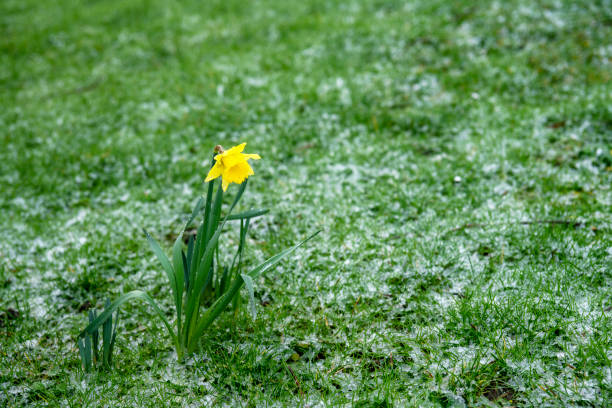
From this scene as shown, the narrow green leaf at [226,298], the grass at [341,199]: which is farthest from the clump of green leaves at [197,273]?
the grass at [341,199]

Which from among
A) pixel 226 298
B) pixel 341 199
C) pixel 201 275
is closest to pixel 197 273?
pixel 201 275

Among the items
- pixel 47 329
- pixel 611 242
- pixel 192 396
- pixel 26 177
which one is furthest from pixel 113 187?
pixel 611 242

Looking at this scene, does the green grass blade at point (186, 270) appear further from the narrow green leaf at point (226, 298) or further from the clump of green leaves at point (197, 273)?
the narrow green leaf at point (226, 298)

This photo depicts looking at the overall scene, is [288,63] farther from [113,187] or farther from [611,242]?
[611,242]

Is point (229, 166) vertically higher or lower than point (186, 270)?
higher

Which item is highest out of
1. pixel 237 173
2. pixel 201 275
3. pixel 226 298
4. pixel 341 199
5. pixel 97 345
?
pixel 237 173

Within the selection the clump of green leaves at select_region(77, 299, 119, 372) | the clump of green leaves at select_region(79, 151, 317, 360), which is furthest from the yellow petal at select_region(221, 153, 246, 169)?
the clump of green leaves at select_region(77, 299, 119, 372)

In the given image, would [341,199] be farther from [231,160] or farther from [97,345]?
[97,345]

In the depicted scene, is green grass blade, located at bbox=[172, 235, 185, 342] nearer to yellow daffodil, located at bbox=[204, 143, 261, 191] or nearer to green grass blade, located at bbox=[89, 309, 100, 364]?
green grass blade, located at bbox=[89, 309, 100, 364]
